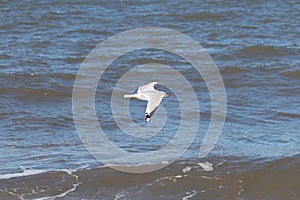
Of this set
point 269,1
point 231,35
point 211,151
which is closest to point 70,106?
point 211,151

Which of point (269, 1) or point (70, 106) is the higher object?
point (269, 1)

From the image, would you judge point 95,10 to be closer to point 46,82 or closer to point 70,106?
point 46,82

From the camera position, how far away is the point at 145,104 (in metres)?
14.2

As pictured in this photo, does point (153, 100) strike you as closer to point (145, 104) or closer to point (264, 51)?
point (145, 104)

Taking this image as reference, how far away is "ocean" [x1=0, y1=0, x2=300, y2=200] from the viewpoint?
10539mm

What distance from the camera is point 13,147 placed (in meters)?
11.6

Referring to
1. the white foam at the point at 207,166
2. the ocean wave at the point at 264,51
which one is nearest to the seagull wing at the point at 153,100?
the white foam at the point at 207,166

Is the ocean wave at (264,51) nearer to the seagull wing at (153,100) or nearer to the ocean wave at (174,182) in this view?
the ocean wave at (174,182)

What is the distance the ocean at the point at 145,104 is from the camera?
34.6 ft

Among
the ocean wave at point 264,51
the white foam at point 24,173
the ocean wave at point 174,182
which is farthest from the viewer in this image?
the ocean wave at point 264,51

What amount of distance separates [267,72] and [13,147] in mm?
7251

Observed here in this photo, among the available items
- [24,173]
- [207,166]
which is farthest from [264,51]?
[24,173]

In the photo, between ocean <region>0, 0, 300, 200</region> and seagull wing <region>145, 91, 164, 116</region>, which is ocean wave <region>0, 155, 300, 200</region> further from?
seagull wing <region>145, 91, 164, 116</region>

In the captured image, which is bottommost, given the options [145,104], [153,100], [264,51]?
[145,104]
